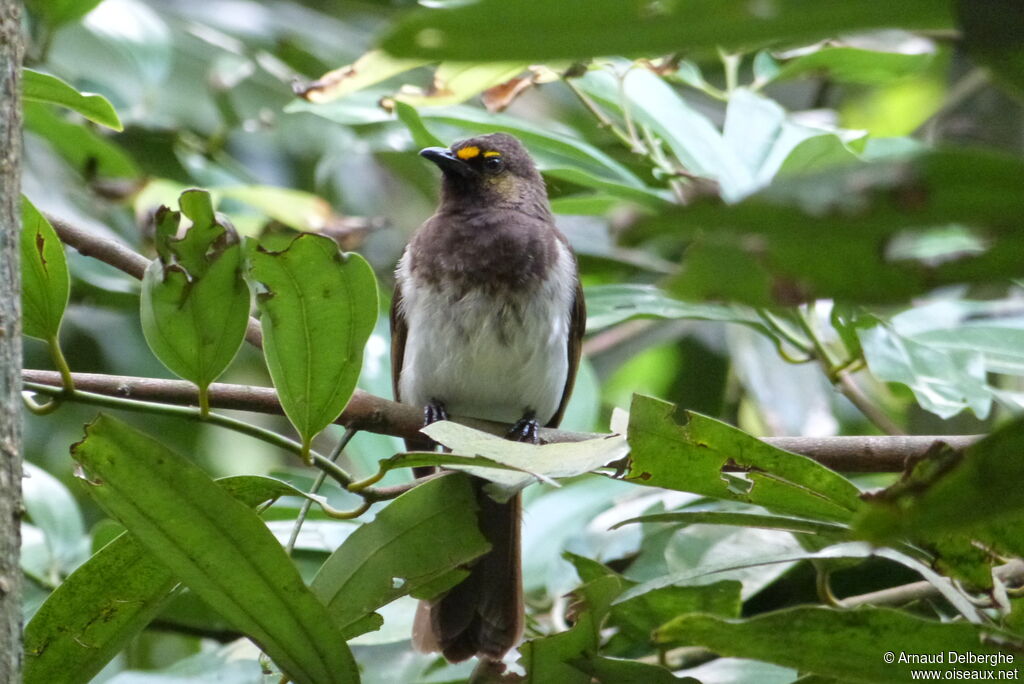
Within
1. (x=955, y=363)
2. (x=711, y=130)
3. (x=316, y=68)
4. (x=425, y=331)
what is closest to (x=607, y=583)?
(x=955, y=363)

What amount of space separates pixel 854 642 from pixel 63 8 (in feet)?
6.80

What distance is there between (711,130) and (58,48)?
2.69 meters

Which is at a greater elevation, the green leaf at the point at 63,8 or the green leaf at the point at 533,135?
the green leaf at the point at 63,8

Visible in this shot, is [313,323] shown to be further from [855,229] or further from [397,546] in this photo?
[855,229]

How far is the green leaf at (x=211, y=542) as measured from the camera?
1242 mm

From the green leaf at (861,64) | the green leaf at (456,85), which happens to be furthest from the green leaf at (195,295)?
the green leaf at (861,64)

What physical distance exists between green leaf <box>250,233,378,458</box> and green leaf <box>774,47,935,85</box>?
1505mm

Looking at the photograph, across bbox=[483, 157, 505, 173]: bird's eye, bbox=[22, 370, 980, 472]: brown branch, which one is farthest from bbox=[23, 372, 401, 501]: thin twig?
bbox=[483, 157, 505, 173]: bird's eye

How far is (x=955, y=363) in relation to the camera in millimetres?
2098

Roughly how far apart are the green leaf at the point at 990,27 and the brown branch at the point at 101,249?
4.60 feet

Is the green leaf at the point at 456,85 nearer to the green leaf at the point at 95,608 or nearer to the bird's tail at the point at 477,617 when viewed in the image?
the bird's tail at the point at 477,617

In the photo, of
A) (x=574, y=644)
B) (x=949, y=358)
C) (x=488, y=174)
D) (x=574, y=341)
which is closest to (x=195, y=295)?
(x=574, y=644)

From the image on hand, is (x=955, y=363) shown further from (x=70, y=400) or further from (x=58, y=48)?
(x=58, y=48)

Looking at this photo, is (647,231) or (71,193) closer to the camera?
(647,231)
